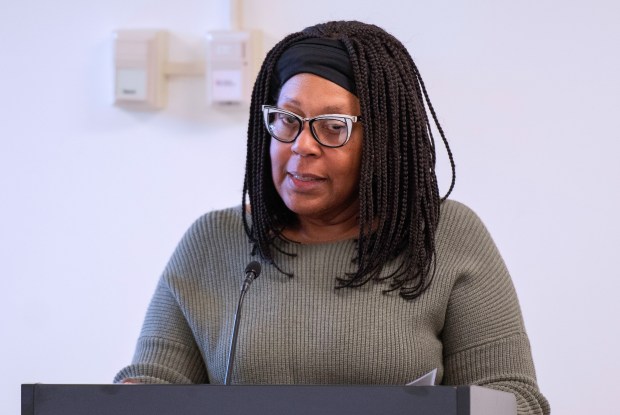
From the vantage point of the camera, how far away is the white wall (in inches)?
87.4

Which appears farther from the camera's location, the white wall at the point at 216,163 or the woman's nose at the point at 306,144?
the white wall at the point at 216,163

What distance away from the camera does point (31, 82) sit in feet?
8.22

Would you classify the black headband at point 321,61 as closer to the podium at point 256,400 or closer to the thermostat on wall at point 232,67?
the podium at point 256,400

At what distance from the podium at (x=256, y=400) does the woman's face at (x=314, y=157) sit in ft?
1.58

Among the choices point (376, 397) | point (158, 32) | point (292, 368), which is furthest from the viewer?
point (158, 32)

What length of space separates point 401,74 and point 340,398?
666mm

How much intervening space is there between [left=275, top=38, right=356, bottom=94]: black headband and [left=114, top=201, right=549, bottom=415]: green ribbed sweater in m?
0.26

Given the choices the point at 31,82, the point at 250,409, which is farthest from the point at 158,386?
the point at 31,82

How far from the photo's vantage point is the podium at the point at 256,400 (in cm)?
109

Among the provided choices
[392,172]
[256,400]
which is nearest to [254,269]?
[392,172]

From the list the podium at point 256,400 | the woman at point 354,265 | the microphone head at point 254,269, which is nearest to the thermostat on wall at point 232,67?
the woman at point 354,265

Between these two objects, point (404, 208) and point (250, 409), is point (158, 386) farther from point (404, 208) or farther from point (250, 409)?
point (404, 208)

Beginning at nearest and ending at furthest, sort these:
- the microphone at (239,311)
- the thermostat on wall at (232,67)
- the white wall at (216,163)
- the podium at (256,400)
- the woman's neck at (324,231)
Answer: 1. the podium at (256,400)
2. the microphone at (239,311)
3. the woman's neck at (324,231)
4. the white wall at (216,163)
5. the thermostat on wall at (232,67)

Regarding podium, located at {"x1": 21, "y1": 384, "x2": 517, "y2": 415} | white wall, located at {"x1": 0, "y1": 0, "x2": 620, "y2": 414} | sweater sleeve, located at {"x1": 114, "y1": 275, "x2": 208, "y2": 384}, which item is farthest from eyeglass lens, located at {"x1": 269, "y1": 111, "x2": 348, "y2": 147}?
white wall, located at {"x1": 0, "y1": 0, "x2": 620, "y2": 414}
